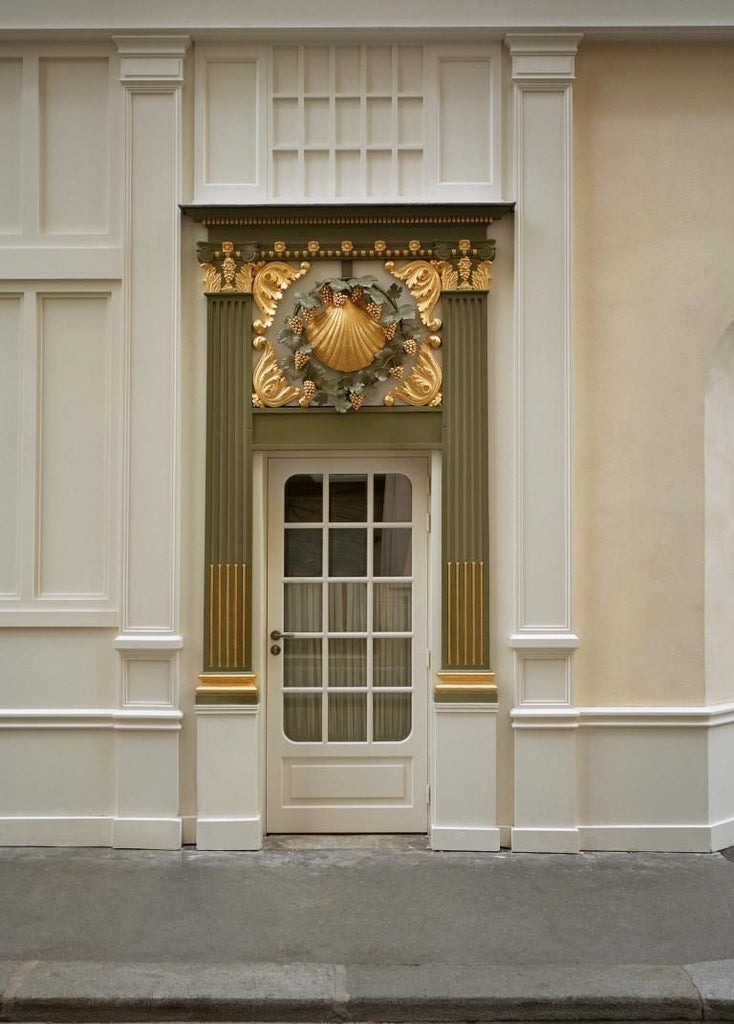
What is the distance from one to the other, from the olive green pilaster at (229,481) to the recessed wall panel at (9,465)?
3.82 feet

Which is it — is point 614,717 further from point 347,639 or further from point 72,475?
point 72,475

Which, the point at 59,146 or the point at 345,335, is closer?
the point at 345,335

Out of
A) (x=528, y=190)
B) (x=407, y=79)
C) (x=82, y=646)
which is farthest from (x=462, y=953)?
(x=407, y=79)

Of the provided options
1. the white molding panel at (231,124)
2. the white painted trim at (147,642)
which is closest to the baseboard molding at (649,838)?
the white painted trim at (147,642)

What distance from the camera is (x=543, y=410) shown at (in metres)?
5.79

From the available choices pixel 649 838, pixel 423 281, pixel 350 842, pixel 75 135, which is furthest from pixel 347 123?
pixel 649 838

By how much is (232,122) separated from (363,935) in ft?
14.9

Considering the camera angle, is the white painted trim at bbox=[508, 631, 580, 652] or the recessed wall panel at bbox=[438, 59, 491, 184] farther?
the recessed wall panel at bbox=[438, 59, 491, 184]

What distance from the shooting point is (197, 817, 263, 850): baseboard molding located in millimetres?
5730

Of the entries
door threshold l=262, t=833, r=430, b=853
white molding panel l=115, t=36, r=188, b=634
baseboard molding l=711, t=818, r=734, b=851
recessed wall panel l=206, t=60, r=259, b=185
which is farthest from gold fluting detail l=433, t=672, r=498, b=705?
recessed wall panel l=206, t=60, r=259, b=185

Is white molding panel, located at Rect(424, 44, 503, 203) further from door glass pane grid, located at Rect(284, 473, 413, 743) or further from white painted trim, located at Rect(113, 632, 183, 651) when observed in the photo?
white painted trim, located at Rect(113, 632, 183, 651)

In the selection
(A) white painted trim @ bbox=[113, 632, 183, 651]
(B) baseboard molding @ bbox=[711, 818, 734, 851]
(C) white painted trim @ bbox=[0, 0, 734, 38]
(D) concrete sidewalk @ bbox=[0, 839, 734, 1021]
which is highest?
(C) white painted trim @ bbox=[0, 0, 734, 38]

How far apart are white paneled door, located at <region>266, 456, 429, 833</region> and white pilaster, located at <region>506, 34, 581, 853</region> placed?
0.64 m

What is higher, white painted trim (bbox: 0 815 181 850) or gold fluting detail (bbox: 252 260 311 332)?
gold fluting detail (bbox: 252 260 311 332)
